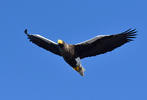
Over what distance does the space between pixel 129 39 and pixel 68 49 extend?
2520 mm

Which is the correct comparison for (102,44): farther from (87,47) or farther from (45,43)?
(45,43)

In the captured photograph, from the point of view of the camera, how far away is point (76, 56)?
24859mm

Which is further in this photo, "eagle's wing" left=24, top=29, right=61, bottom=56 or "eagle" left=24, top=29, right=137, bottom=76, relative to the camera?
"eagle's wing" left=24, top=29, right=61, bottom=56

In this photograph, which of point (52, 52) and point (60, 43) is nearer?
point (60, 43)

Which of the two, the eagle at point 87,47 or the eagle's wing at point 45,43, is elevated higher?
the eagle's wing at point 45,43

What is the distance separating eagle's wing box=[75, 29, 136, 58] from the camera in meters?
24.3

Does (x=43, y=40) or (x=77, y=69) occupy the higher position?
(x=43, y=40)

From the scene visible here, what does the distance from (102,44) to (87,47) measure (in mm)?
652

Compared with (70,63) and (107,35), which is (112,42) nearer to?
(107,35)

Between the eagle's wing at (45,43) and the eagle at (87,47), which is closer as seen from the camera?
the eagle at (87,47)

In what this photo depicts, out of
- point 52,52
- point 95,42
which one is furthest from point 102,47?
point 52,52

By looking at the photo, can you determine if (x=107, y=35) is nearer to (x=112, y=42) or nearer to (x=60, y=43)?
(x=112, y=42)

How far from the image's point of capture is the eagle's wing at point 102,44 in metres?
24.3

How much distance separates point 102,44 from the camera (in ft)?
80.4
